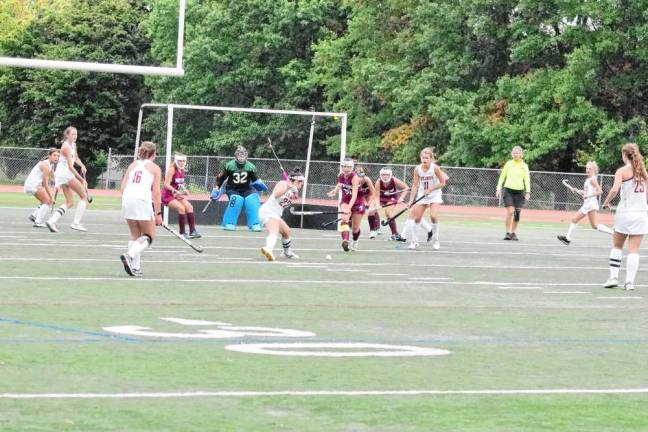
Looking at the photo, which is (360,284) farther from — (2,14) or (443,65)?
(2,14)

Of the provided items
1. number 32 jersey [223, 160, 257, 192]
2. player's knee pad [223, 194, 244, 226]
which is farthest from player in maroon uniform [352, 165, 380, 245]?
player's knee pad [223, 194, 244, 226]

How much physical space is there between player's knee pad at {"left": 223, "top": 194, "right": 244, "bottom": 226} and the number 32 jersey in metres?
0.19

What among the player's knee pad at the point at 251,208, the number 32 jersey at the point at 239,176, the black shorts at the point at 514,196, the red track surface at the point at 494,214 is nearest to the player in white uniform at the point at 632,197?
the black shorts at the point at 514,196

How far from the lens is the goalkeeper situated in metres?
30.9

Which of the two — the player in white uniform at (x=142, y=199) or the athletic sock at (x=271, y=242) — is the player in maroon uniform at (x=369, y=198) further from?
the player in white uniform at (x=142, y=199)

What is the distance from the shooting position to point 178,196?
27375mm

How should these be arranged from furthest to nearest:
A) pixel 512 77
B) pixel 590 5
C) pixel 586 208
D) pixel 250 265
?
pixel 512 77, pixel 590 5, pixel 586 208, pixel 250 265

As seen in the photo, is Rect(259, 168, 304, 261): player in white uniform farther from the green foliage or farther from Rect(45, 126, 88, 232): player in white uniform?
the green foliage

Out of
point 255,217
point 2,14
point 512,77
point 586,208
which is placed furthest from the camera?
point 2,14

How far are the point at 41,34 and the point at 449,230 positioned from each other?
118 ft

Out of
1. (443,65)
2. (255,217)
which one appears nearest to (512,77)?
(443,65)

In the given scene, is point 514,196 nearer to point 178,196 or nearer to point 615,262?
point 178,196

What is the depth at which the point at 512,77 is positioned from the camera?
206 ft

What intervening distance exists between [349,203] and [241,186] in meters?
6.03
